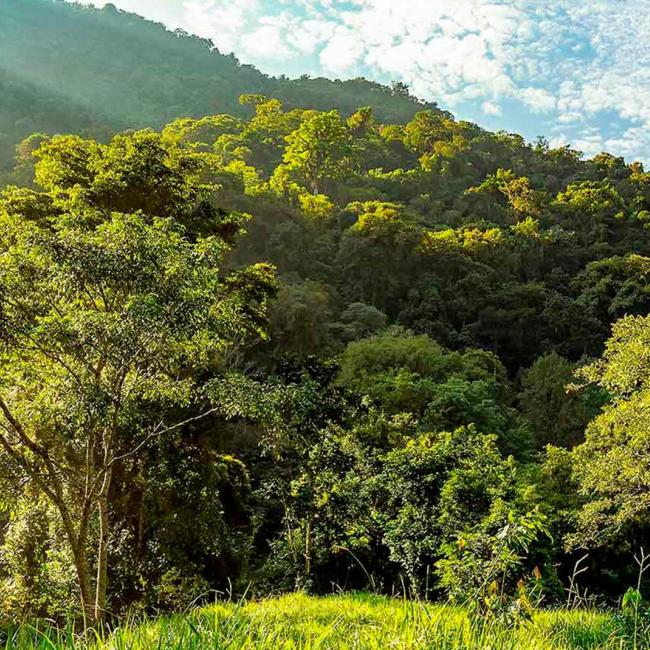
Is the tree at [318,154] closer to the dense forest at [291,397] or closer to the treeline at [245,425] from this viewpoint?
the dense forest at [291,397]

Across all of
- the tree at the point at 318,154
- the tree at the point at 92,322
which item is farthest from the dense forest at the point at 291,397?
the tree at the point at 318,154

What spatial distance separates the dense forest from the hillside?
105 ft

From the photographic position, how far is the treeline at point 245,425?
20.7 ft

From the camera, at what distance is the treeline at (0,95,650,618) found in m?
6.32

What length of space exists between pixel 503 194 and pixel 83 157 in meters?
41.4

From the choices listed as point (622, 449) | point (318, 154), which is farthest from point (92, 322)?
point (318, 154)

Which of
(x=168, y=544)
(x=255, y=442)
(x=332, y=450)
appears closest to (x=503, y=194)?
(x=255, y=442)

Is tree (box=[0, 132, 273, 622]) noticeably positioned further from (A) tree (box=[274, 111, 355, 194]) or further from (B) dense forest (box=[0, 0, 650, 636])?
(A) tree (box=[274, 111, 355, 194])

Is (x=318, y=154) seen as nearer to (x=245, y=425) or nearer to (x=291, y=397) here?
(x=245, y=425)

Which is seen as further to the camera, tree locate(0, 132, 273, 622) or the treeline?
the treeline

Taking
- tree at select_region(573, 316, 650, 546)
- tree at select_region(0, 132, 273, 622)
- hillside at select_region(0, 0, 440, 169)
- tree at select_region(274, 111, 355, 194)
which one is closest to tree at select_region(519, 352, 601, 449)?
tree at select_region(573, 316, 650, 546)

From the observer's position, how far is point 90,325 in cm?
595

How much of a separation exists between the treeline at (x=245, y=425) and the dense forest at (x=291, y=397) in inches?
2.2

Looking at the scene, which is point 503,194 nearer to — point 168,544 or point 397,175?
point 397,175
